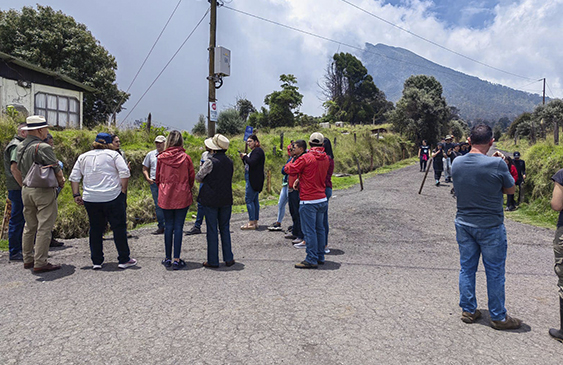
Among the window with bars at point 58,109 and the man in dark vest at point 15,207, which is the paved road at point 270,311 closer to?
the man in dark vest at point 15,207

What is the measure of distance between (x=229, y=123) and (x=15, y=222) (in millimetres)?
28592

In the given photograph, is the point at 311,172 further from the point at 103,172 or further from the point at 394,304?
the point at 103,172

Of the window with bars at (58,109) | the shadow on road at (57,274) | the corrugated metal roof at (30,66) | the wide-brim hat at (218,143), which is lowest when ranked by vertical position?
the shadow on road at (57,274)

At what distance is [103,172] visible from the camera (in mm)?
5301

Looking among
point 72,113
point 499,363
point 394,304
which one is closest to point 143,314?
point 394,304

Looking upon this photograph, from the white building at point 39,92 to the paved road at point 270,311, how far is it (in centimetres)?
1585

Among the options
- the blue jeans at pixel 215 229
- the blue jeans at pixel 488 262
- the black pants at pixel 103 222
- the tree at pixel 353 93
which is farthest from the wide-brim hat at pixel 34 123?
the tree at pixel 353 93

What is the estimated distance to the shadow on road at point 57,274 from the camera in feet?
16.8

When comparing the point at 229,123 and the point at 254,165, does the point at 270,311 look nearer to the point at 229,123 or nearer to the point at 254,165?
the point at 254,165

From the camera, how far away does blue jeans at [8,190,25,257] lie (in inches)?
234

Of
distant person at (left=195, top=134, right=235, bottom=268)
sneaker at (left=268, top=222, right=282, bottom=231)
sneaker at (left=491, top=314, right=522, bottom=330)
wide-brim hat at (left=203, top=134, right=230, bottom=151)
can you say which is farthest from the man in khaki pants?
sneaker at (left=491, top=314, right=522, bottom=330)

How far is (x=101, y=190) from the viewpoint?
5.29 metres

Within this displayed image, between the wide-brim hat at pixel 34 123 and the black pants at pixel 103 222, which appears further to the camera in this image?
the black pants at pixel 103 222

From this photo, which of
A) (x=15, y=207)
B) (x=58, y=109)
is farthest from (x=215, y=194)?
(x=58, y=109)
